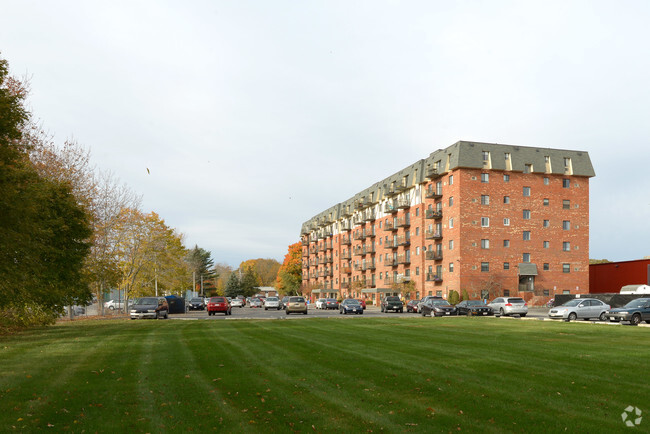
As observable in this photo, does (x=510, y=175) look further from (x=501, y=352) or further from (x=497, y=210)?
(x=501, y=352)

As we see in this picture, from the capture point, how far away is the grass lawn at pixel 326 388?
8133 millimetres

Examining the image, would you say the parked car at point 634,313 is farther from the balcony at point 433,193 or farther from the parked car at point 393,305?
the balcony at point 433,193

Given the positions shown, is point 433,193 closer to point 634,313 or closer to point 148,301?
point 634,313

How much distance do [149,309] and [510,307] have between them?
95.8 ft

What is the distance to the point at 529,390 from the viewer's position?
33.5ft

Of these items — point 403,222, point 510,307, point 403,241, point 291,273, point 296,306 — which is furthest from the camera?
point 291,273

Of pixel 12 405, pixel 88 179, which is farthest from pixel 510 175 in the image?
pixel 12 405

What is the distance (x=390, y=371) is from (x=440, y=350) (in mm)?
4704

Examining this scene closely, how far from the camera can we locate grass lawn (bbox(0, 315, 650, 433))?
813 cm

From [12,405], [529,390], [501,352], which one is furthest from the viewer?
[501,352]

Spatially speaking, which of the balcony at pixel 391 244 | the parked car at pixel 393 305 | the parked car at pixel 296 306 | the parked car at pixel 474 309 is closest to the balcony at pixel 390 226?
the balcony at pixel 391 244

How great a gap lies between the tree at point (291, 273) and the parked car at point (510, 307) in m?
99.9

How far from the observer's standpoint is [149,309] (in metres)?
44.0

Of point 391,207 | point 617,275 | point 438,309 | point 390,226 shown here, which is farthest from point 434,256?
point 438,309
